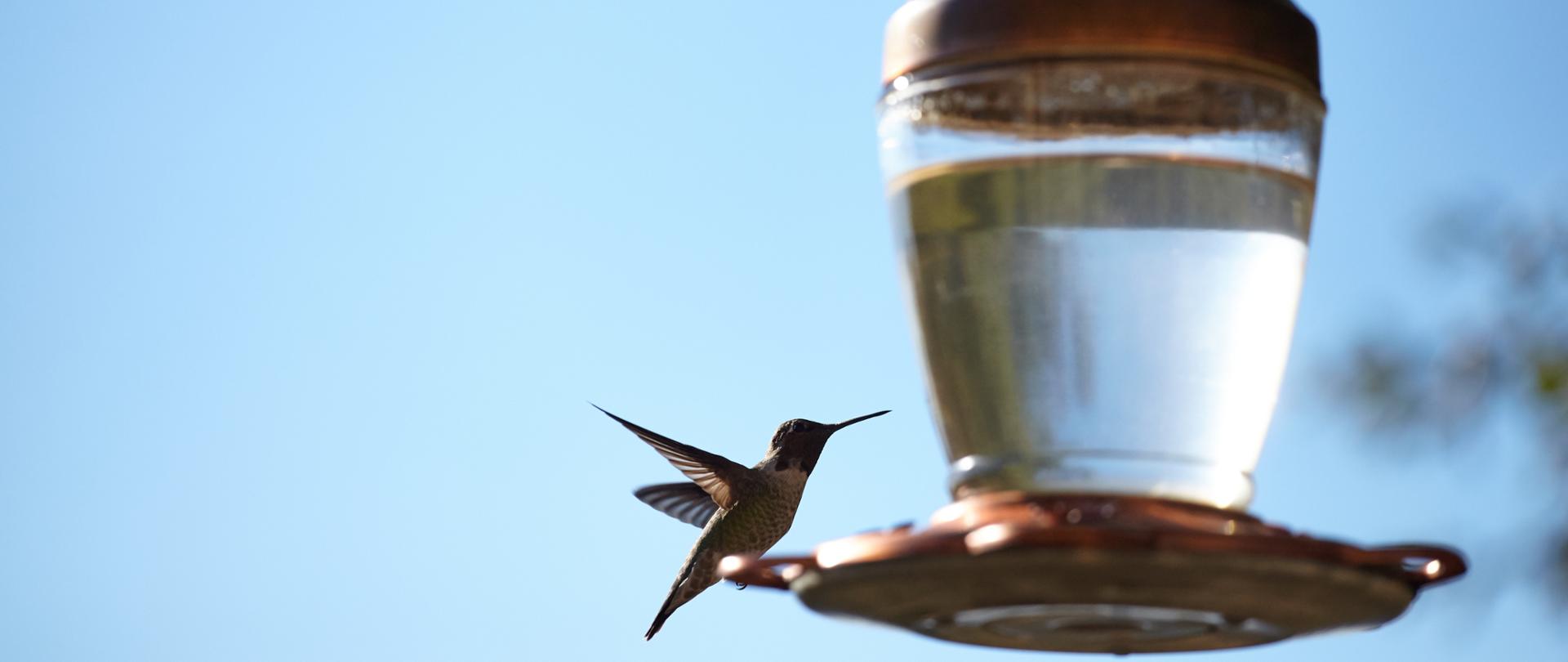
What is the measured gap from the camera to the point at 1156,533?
181 centimetres

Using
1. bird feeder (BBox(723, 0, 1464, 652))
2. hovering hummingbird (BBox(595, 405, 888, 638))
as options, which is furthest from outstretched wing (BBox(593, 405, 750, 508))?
bird feeder (BBox(723, 0, 1464, 652))

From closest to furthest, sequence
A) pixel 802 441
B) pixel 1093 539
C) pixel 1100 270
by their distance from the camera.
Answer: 1. pixel 1093 539
2. pixel 1100 270
3. pixel 802 441

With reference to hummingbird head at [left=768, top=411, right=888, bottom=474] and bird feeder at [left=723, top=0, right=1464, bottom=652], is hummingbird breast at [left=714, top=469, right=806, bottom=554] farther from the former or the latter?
bird feeder at [left=723, top=0, right=1464, bottom=652]

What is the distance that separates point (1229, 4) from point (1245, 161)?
33 cm

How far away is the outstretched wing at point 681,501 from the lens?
5.24m

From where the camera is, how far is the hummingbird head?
15.1 feet

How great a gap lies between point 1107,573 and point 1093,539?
0.19ft

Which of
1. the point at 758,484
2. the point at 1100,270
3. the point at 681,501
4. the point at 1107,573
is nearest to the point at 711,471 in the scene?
the point at 758,484

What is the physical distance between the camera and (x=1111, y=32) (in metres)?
2.15

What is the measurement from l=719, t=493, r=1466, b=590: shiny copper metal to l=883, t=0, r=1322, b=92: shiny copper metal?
21.5 inches

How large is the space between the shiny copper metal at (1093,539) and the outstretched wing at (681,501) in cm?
299

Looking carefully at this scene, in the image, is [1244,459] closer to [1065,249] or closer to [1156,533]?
[1065,249]

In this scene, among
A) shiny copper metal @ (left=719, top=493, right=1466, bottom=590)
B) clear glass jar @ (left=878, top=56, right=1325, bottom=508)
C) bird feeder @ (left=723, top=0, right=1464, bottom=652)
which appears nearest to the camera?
shiny copper metal @ (left=719, top=493, right=1466, bottom=590)

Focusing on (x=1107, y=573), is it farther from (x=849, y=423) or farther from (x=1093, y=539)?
(x=849, y=423)
